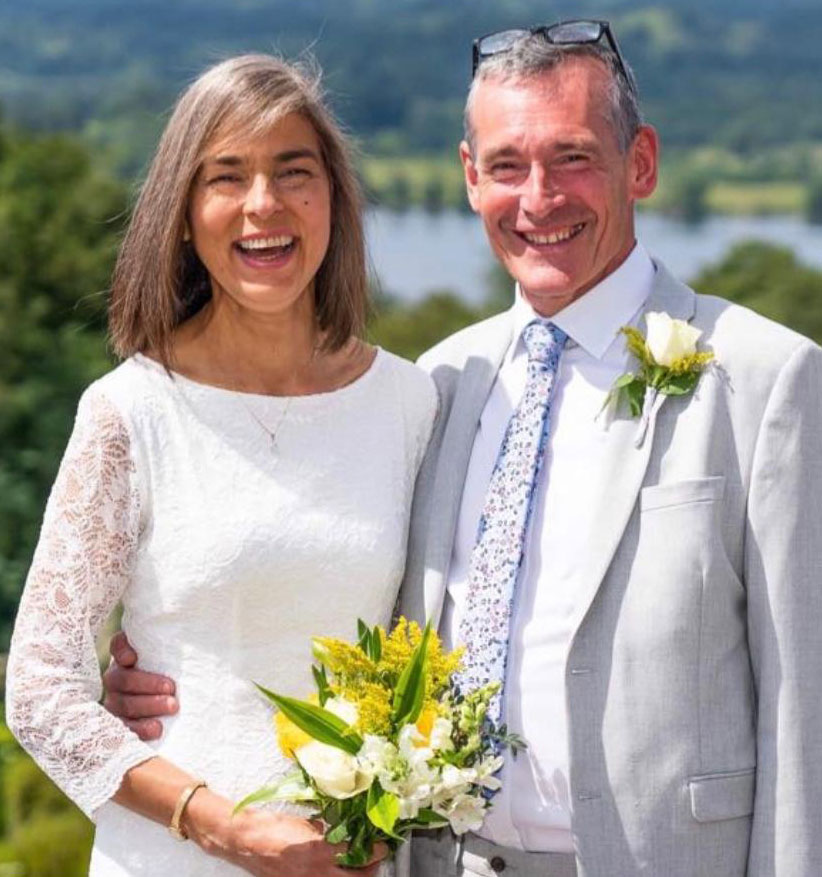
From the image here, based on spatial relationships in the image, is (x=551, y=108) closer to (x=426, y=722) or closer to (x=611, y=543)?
(x=611, y=543)

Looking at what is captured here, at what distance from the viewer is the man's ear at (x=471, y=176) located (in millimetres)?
3676

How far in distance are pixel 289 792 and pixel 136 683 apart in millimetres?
521

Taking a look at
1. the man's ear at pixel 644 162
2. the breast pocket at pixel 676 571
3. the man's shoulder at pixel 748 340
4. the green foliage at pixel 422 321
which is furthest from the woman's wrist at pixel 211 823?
the green foliage at pixel 422 321

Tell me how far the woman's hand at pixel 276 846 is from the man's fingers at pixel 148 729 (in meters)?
0.18

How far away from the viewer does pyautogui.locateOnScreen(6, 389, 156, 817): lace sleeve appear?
3.21m

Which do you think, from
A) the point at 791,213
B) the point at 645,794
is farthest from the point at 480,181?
the point at 791,213

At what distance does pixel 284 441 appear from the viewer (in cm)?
345

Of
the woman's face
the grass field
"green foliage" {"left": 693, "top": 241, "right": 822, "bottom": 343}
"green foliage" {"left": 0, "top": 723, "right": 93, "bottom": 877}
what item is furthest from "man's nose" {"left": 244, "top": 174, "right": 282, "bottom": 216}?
the grass field

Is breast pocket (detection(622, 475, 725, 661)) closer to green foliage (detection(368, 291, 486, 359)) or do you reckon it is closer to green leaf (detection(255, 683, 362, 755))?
green leaf (detection(255, 683, 362, 755))

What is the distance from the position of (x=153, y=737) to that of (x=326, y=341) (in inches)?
35.7

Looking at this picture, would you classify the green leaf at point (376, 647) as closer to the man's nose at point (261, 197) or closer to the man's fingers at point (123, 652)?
the man's fingers at point (123, 652)

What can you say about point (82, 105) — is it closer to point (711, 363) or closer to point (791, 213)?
point (791, 213)

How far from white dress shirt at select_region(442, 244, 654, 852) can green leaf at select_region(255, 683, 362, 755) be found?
0.52 meters

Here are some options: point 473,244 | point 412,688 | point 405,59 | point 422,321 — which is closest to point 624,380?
point 412,688
